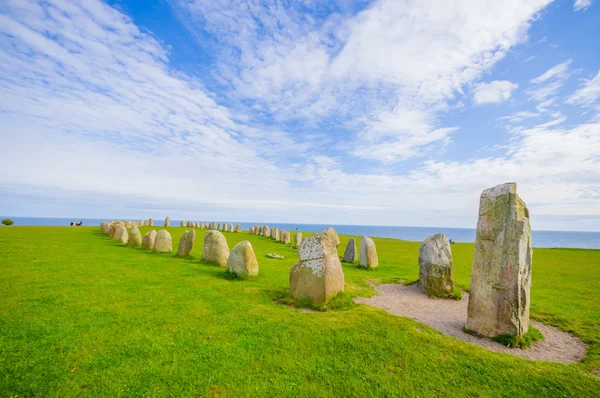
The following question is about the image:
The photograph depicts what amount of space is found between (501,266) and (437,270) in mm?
4613

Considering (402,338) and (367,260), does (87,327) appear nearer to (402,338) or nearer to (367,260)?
(402,338)

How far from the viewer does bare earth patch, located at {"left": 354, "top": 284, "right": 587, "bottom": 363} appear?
20.9 feet

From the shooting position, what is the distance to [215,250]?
15328 millimetres

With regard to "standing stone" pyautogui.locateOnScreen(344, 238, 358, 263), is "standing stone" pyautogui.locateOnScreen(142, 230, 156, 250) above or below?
below

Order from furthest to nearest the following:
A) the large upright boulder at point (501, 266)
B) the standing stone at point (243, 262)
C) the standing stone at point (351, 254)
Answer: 1. the standing stone at point (351, 254)
2. the standing stone at point (243, 262)
3. the large upright boulder at point (501, 266)

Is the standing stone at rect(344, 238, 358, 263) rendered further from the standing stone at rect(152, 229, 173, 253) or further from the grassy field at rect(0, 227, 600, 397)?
the standing stone at rect(152, 229, 173, 253)

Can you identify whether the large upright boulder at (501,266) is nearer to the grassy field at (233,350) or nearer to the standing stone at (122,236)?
the grassy field at (233,350)

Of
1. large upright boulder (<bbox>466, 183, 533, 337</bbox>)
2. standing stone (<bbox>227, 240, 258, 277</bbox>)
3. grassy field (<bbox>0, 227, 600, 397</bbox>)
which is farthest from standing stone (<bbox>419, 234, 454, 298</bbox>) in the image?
standing stone (<bbox>227, 240, 258, 277</bbox>)

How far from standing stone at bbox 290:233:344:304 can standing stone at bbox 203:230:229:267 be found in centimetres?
716

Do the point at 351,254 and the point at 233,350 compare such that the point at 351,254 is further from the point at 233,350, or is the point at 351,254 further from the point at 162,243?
the point at 233,350

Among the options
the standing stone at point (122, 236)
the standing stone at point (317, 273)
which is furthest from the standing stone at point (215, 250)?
the standing stone at point (122, 236)

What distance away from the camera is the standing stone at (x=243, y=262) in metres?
12.2

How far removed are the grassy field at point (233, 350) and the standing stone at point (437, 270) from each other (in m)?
2.78

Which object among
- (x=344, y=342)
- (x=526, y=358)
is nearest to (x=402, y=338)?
(x=344, y=342)
